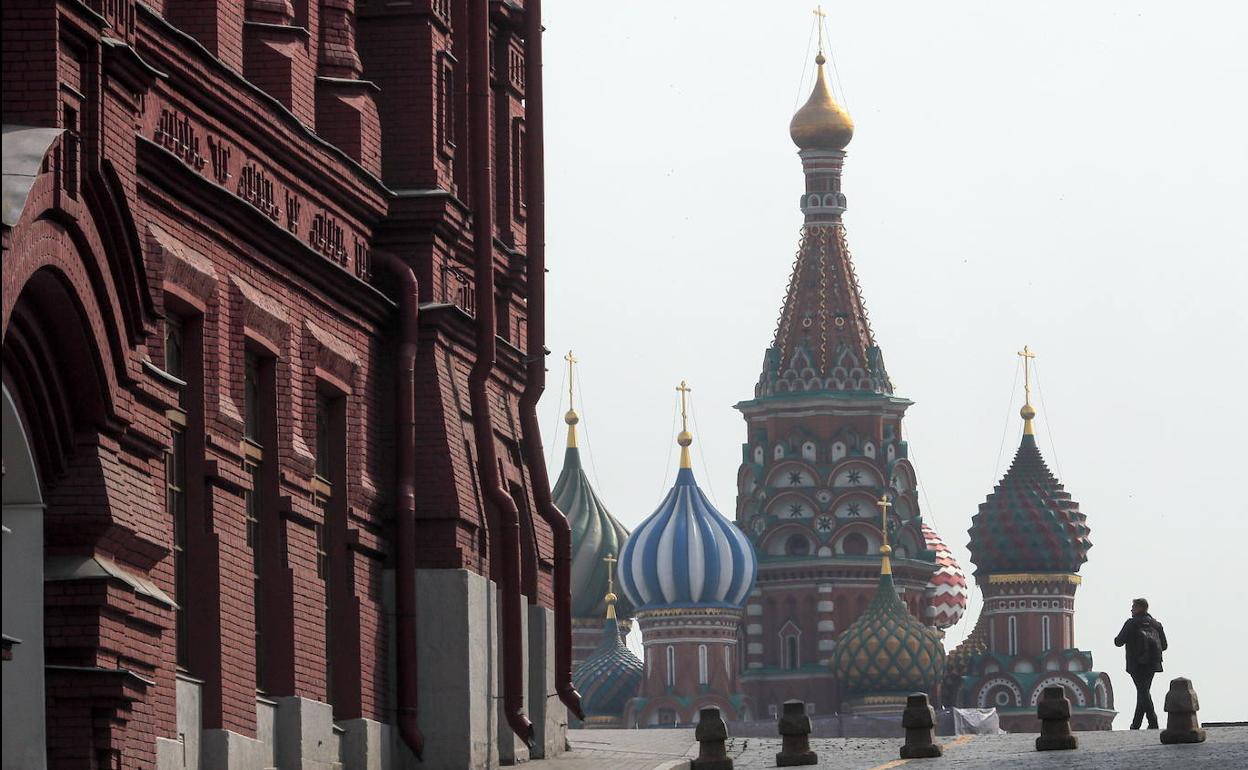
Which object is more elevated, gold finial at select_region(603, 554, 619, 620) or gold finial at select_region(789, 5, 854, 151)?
gold finial at select_region(789, 5, 854, 151)

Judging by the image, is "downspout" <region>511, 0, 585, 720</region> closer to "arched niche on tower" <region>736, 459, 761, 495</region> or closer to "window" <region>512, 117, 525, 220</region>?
"window" <region>512, 117, 525, 220</region>

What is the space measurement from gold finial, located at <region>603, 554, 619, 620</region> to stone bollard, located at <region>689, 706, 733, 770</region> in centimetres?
9160

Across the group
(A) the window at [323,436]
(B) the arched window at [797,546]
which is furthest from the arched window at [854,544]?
(A) the window at [323,436]

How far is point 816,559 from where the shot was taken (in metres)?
120

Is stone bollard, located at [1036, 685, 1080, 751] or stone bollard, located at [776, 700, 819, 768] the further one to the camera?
stone bollard, located at [1036, 685, 1080, 751]

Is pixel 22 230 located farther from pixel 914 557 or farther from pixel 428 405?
pixel 914 557

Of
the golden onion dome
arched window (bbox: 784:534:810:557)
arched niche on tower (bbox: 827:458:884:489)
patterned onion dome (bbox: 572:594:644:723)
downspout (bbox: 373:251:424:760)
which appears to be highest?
the golden onion dome

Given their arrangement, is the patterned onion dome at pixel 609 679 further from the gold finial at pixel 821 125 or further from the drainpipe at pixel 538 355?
the drainpipe at pixel 538 355

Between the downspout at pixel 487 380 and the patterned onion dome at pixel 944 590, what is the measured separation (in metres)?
97.1

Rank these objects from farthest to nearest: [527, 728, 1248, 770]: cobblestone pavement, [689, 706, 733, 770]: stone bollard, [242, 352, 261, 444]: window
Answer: [689, 706, 733, 770]: stone bollard → [527, 728, 1248, 770]: cobblestone pavement → [242, 352, 261, 444]: window

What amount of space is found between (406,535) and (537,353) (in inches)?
199

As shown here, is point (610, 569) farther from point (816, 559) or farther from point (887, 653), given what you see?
point (887, 653)

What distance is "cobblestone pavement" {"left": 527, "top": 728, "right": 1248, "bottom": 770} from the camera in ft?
90.6

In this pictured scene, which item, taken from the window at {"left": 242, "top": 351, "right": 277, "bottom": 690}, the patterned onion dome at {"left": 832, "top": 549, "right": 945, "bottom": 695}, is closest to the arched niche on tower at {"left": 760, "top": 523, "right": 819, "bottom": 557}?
the patterned onion dome at {"left": 832, "top": 549, "right": 945, "bottom": 695}
